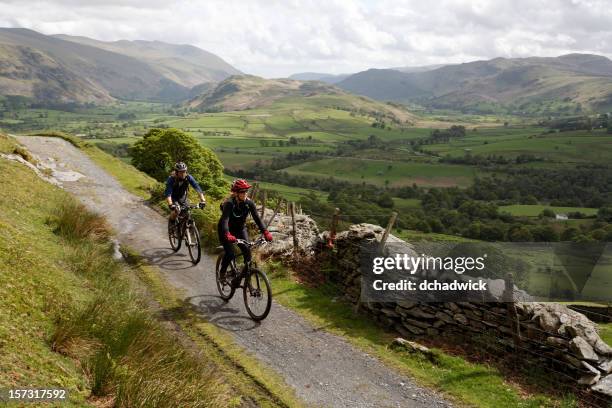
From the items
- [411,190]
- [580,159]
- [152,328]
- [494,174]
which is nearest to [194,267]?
[152,328]

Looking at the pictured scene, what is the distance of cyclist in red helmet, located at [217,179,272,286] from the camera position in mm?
11852

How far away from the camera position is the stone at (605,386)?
944 centimetres

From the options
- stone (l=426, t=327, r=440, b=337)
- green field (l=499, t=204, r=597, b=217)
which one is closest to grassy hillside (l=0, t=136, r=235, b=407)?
stone (l=426, t=327, r=440, b=337)

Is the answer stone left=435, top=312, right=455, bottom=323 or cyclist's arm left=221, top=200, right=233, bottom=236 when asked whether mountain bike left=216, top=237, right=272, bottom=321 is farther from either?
stone left=435, top=312, right=455, bottom=323

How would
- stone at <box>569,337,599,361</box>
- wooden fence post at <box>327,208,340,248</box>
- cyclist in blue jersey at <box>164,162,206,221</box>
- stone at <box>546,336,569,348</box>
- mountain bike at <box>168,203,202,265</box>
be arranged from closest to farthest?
stone at <box>569,337,599,361</box> < stone at <box>546,336,569,348</box> < cyclist in blue jersey at <box>164,162,206,221</box> < mountain bike at <box>168,203,202,265</box> < wooden fence post at <box>327,208,340,248</box>

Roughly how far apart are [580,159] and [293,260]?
202 m

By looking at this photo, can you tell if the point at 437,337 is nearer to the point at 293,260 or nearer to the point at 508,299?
the point at 508,299

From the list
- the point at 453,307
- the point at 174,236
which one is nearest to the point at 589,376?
the point at 453,307

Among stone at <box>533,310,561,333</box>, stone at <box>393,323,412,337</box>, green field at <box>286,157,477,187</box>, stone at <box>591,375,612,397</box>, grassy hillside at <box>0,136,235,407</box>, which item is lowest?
green field at <box>286,157,477,187</box>

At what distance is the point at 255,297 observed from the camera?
12.6 m

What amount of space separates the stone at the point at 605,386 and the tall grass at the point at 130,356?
772 centimetres

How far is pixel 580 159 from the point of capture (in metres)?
184

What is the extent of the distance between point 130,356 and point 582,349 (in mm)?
9495

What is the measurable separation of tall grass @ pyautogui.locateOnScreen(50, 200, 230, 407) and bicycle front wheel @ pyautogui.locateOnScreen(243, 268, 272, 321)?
276 cm
